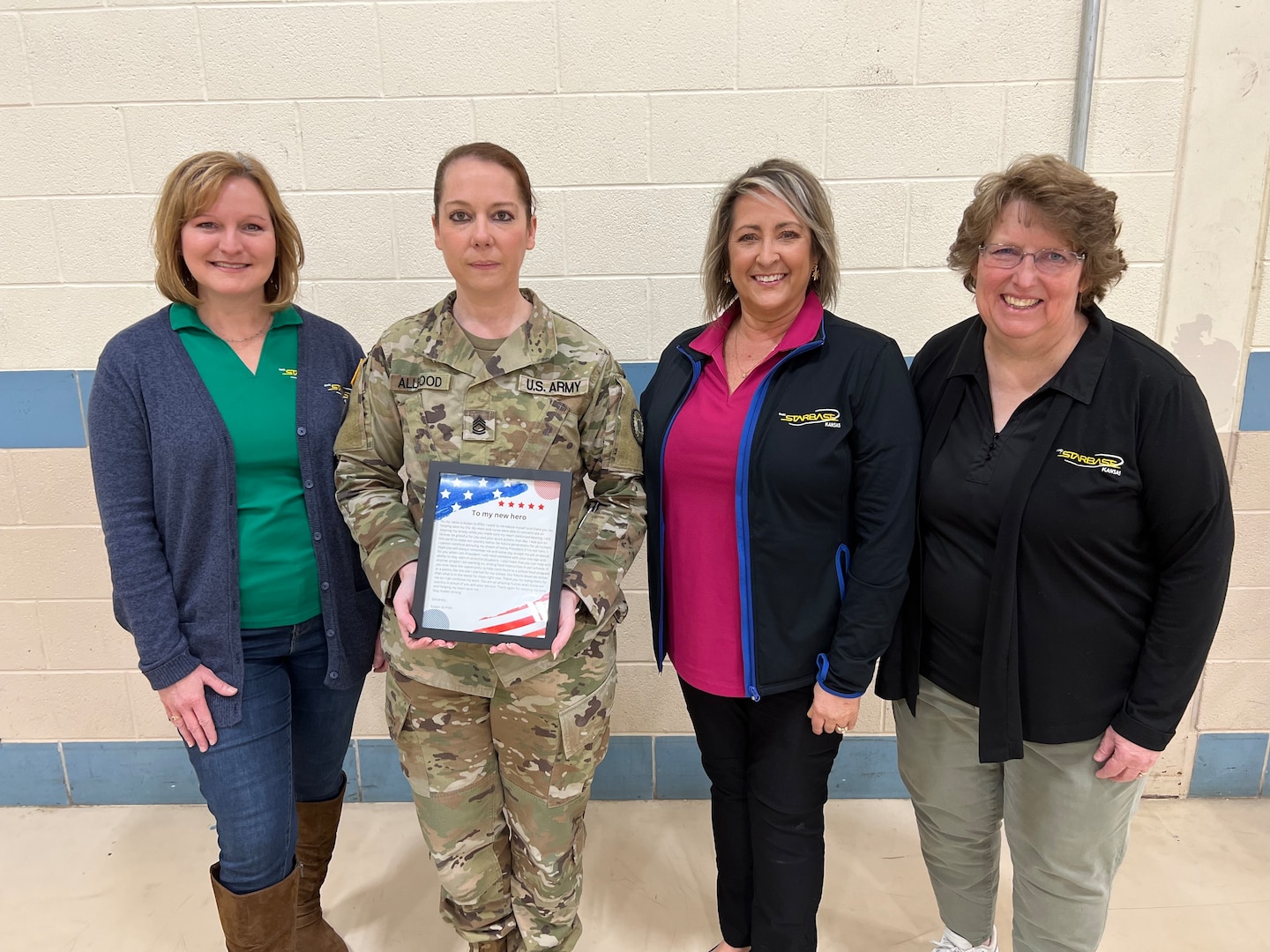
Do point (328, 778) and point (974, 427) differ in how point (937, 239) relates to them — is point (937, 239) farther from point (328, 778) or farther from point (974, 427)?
point (328, 778)

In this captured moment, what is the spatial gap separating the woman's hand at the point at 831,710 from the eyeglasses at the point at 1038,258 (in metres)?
0.85

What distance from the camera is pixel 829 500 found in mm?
1443

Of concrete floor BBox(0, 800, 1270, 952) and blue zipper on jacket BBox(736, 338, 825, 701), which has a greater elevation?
blue zipper on jacket BBox(736, 338, 825, 701)

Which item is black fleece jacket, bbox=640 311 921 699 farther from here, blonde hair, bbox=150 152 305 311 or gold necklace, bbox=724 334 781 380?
blonde hair, bbox=150 152 305 311

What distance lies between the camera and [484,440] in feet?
4.81

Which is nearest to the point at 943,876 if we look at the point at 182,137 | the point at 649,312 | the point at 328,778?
the point at 328,778

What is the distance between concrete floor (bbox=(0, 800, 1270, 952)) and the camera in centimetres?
200

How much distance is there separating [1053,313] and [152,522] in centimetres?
171

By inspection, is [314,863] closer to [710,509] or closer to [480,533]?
[480,533]

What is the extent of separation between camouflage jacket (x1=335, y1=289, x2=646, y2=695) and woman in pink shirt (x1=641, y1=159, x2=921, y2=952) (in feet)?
0.41

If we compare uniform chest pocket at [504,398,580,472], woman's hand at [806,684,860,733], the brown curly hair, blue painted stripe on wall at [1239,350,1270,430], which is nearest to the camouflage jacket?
uniform chest pocket at [504,398,580,472]

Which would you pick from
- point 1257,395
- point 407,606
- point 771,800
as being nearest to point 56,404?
point 407,606

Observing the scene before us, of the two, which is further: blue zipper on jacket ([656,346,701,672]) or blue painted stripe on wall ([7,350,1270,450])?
blue painted stripe on wall ([7,350,1270,450])

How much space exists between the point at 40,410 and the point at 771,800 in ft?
7.83
